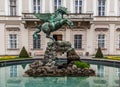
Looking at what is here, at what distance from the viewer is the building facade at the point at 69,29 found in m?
30.8

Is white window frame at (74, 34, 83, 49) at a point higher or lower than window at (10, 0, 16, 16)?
lower

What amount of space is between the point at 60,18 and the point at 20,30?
51.1ft

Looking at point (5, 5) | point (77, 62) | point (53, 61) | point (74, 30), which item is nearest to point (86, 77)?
point (77, 62)

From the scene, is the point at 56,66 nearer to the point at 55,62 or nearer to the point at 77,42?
the point at 55,62

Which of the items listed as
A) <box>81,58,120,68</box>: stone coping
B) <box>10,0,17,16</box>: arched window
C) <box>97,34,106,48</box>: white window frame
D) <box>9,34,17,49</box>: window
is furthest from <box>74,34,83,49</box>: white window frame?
<box>81,58,120,68</box>: stone coping

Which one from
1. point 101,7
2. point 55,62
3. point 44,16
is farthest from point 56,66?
point 101,7

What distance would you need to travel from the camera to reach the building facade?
1212 inches

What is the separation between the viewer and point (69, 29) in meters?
30.8

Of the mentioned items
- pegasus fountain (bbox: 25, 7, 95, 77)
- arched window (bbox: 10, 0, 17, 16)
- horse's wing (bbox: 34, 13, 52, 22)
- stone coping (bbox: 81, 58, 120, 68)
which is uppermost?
arched window (bbox: 10, 0, 17, 16)

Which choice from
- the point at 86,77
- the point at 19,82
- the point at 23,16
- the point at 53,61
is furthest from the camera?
the point at 23,16

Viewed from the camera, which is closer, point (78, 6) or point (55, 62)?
point (55, 62)

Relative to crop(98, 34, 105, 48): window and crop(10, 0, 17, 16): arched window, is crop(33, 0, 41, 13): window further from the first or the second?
crop(98, 34, 105, 48): window

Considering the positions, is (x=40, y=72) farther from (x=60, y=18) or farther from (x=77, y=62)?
(x=60, y=18)

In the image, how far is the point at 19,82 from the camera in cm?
1275
